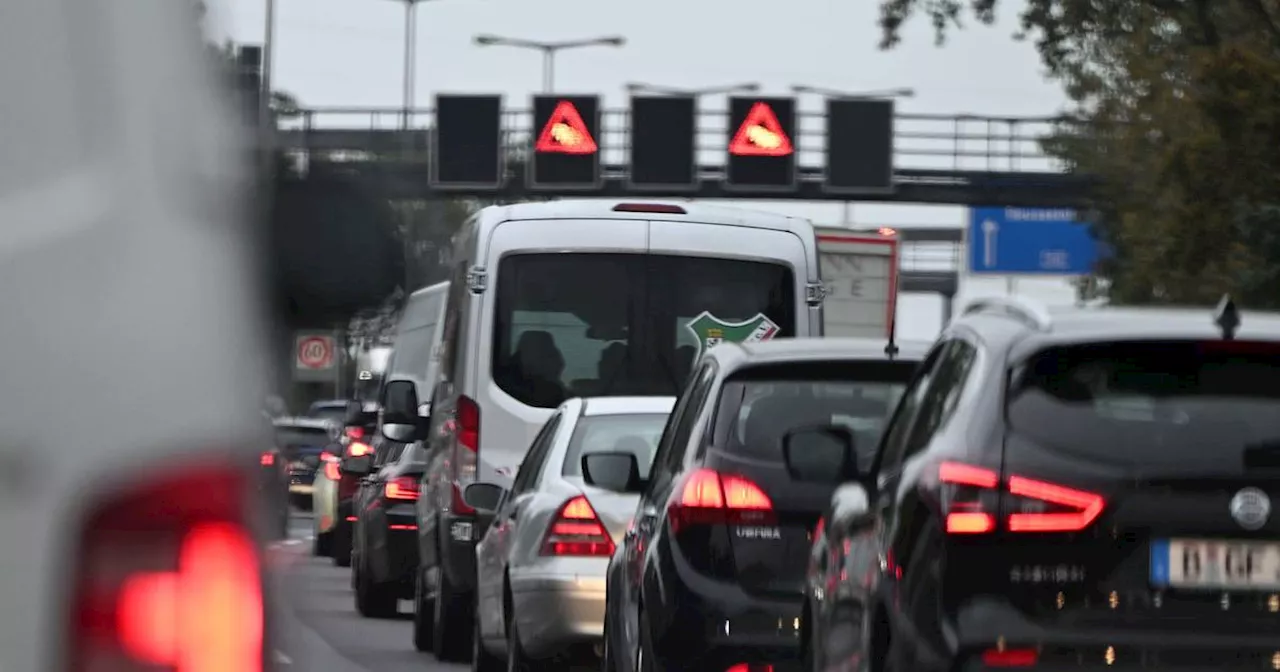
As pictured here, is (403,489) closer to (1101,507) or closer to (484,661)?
(484,661)

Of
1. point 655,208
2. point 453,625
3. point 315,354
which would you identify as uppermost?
point 655,208

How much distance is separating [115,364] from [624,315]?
50.9 feet

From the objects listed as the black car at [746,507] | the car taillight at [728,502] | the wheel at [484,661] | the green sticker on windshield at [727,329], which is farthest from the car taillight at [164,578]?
the green sticker on windshield at [727,329]

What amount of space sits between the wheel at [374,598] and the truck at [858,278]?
42.2 ft

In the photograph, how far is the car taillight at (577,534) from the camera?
12766mm

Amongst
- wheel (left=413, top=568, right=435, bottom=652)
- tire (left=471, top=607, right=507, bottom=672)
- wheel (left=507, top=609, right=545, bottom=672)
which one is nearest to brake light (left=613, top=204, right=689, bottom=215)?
wheel (left=413, top=568, right=435, bottom=652)

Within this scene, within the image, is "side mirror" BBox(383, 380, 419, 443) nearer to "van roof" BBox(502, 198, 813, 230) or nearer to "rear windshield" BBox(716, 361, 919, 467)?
"van roof" BBox(502, 198, 813, 230)

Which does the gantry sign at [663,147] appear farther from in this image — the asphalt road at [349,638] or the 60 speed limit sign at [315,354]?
the asphalt road at [349,638]

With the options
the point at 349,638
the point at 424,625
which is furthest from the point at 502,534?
the point at 349,638

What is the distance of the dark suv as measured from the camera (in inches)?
259

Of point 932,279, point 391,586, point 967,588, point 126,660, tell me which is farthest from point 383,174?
point 932,279

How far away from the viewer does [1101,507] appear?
664cm

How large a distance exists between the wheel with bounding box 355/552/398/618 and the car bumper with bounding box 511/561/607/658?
9.00 m

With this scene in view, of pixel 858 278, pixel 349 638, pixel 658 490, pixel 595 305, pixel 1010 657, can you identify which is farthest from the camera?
pixel 858 278
